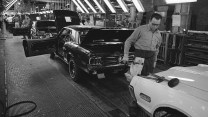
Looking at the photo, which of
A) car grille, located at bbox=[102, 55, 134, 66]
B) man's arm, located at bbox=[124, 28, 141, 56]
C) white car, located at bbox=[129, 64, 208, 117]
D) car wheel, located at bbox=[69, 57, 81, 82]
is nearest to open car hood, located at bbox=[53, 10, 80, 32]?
car wheel, located at bbox=[69, 57, 81, 82]

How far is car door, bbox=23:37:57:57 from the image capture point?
6.39 m

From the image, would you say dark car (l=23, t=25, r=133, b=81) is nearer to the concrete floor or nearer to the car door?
the car door

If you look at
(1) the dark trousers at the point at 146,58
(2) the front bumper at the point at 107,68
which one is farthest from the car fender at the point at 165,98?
(2) the front bumper at the point at 107,68

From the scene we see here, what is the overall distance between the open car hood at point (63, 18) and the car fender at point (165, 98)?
7.50 m

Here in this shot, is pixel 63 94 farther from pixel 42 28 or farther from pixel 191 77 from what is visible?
pixel 42 28

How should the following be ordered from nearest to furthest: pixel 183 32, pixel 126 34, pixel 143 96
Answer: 1. pixel 143 96
2. pixel 126 34
3. pixel 183 32

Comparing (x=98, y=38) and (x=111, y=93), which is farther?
(x=98, y=38)

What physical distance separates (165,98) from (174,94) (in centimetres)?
11

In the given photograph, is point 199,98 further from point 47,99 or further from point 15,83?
point 15,83

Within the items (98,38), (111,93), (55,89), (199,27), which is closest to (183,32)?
(199,27)

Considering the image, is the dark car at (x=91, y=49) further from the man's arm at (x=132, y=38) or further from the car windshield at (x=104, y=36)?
the man's arm at (x=132, y=38)

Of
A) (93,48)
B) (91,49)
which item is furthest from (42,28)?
(91,49)

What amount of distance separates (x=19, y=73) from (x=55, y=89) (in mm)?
2136

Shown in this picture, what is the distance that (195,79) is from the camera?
225 centimetres
